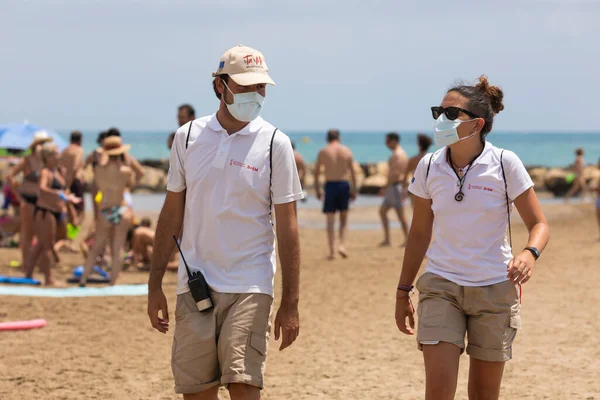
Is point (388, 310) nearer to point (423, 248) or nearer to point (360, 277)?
point (360, 277)

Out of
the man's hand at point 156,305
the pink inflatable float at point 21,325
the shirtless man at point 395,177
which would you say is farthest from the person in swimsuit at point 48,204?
the man's hand at point 156,305

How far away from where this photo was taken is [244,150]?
4.18 m

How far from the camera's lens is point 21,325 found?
894cm

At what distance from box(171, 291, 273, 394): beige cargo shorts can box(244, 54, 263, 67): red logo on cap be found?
3.33ft

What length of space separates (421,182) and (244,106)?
1013 mm

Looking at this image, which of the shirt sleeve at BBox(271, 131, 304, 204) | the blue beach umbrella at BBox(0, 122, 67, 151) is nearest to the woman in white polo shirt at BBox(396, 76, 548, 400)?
the shirt sleeve at BBox(271, 131, 304, 204)

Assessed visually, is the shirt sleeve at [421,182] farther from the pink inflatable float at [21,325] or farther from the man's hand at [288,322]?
the pink inflatable float at [21,325]

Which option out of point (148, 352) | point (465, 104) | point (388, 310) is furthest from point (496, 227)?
point (388, 310)

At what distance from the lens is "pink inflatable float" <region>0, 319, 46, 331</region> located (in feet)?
29.1

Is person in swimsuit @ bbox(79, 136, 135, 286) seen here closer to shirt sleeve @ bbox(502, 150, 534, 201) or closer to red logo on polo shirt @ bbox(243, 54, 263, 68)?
red logo on polo shirt @ bbox(243, 54, 263, 68)

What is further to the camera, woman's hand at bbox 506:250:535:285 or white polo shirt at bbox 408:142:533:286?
white polo shirt at bbox 408:142:533:286

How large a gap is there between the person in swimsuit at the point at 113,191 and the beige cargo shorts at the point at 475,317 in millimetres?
7290

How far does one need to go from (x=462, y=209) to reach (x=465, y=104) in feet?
1.71

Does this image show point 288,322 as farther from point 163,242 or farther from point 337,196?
point 337,196
